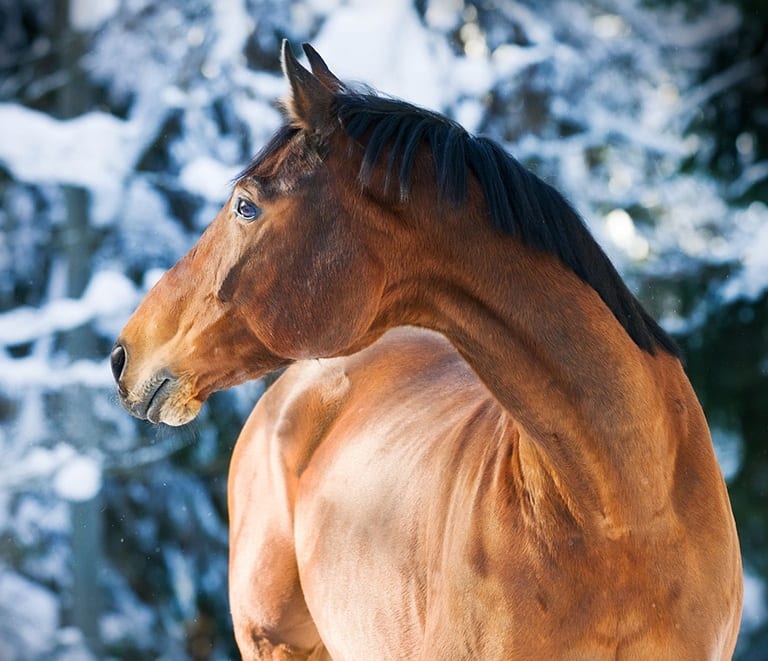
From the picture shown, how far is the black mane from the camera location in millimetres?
1357

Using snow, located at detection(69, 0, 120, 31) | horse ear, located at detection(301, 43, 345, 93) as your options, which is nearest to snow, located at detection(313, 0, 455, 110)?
snow, located at detection(69, 0, 120, 31)

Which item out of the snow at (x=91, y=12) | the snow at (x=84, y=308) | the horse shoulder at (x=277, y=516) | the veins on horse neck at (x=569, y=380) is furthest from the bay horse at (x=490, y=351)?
the snow at (x=91, y=12)

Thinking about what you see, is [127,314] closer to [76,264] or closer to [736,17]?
[76,264]

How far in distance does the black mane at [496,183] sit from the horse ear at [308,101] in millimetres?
27

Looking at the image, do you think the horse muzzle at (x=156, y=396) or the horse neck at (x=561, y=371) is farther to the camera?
the horse muzzle at (x=156, y=396)

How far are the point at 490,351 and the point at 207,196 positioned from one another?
2.54m

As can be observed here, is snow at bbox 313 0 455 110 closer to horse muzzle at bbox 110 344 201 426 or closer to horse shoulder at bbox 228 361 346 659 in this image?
horse shoulder at bbox 228 361 346 659

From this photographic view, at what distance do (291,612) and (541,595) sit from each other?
1.17 meters

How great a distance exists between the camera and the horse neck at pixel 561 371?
52.3 inches

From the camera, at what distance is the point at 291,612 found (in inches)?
92.9

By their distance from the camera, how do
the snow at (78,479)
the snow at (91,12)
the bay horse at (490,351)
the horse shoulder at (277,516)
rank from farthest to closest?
the snow at (91,12) < the snow at (78,479) < the horse shoulder at (277,516) < the bay horse at (490,351)

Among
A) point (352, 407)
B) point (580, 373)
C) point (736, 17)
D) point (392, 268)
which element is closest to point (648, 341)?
point (580, 373)

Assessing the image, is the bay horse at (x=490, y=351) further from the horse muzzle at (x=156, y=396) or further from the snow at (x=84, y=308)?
the snow at (x=84, y=308)

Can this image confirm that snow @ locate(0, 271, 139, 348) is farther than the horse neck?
Yes
